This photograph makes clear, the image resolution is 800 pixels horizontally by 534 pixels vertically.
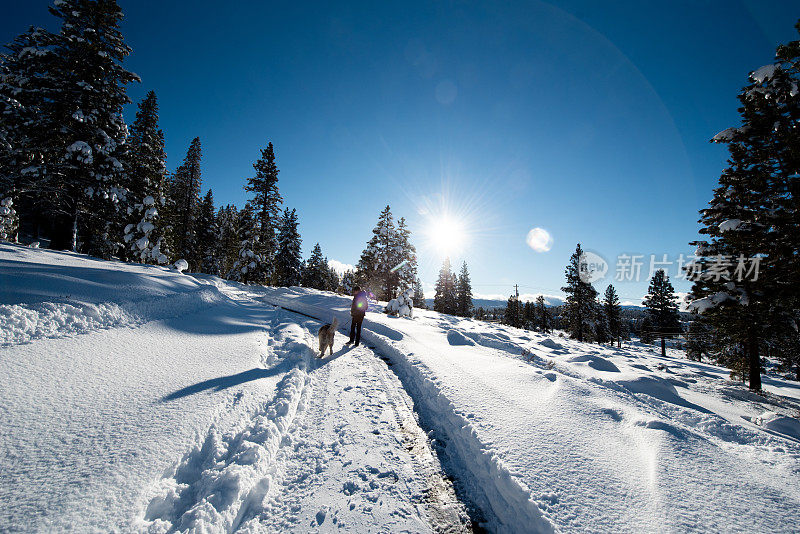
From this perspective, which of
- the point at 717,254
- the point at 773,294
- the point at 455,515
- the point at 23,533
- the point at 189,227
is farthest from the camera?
the point at 189,227

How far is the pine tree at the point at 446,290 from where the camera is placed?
5372 centimetres

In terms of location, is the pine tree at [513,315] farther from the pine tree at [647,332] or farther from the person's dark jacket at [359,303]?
the person's dark jacket at [359,303]

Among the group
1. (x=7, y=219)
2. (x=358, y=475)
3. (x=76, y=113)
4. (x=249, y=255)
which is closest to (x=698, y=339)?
(x=358, y=475)

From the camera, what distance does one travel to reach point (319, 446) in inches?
149

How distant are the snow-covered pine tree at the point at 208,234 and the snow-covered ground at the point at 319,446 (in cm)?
3688

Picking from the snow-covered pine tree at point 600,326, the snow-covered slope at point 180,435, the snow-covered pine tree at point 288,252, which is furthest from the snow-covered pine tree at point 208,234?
the snow-covered pine tree at point 600,326

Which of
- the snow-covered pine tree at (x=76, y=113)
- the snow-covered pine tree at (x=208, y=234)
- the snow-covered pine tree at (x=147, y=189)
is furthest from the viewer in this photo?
the snow-covered pine tree at (x=208, y=234)

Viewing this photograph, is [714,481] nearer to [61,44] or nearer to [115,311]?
[115,311]

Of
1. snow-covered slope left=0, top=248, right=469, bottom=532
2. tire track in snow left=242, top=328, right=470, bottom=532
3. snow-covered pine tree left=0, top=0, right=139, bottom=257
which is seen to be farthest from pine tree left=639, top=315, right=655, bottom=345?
snow-covered pine tree left=0, top=0, right=139, bottom=257

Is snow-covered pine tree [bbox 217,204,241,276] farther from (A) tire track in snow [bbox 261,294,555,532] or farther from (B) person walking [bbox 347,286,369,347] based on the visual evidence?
(A) tire track in snow [bbox 261,294,555,532]

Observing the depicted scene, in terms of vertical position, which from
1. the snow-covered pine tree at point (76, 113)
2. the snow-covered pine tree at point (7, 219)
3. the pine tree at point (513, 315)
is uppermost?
the snow-covered pine tree at point (76, 113)

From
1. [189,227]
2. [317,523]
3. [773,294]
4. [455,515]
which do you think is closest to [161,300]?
[317,523]

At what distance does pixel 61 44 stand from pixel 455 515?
75.3 feet

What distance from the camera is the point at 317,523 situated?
104 inches
